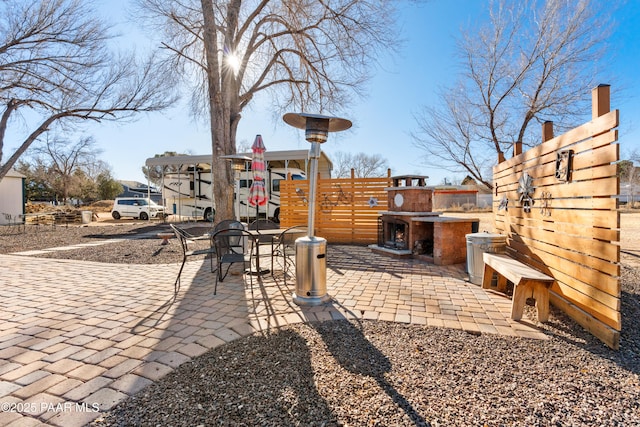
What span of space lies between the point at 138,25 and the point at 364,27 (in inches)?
232

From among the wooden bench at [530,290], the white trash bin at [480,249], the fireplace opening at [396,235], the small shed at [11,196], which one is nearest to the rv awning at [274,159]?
the fireplace opening at [396,235]

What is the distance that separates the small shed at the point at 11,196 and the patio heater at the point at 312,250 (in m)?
19.4

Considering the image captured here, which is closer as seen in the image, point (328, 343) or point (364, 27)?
point (328, 343)

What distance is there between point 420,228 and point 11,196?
71.7ft

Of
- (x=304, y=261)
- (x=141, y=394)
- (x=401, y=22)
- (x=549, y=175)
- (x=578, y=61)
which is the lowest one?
(x=141, y=394)

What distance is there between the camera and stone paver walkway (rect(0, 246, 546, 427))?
1754 millimetres

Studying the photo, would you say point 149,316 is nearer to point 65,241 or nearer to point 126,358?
point 126,358

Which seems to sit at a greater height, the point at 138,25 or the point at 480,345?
the point at 138,25

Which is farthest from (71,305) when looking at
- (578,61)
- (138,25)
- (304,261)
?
(578,61)

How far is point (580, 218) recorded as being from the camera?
102 inches

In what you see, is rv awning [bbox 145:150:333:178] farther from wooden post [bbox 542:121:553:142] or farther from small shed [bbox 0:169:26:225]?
small shed [bbox 0:169:26:225]

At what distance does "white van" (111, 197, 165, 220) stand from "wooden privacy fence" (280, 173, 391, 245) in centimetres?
1329

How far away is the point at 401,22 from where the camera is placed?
24.3ft

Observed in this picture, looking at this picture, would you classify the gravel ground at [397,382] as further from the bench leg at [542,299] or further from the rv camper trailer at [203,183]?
the rv camper trailer at [203,183]
